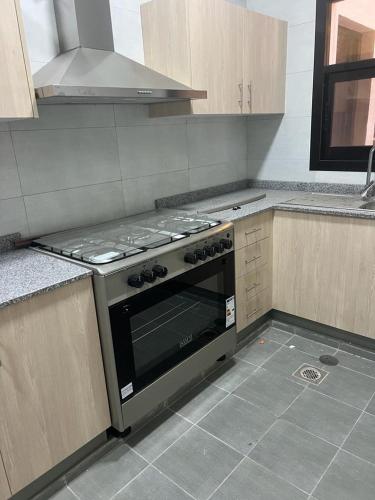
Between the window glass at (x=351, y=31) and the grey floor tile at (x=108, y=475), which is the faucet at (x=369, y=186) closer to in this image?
the window glass at (x=351, y=31)

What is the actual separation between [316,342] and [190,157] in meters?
1.56

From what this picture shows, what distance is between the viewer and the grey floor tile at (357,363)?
218 cm

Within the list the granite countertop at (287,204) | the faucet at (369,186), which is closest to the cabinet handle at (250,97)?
the granite countertop at (287,204)

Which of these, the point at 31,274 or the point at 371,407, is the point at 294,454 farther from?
the point at 31,274

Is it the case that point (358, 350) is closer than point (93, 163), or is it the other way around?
point (93, 163)

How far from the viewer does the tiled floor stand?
4.91 feet

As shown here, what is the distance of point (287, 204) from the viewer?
2482mm

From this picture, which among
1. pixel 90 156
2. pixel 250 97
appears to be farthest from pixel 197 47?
pixel 90 156

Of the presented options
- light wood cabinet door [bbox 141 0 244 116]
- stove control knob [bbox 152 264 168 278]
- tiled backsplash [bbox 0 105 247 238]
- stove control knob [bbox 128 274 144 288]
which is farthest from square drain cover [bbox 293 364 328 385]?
light wood cabinet door [bbox 141 0 244 116]

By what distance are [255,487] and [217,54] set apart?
88.7 inches

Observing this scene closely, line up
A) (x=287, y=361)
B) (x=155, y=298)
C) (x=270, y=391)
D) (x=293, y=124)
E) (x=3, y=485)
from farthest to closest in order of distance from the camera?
1. (x=293, y=124)
2. (x=287, y=361)
3. (x=270, y=391)
4. (x=155, y=298)
5. (x=3, y=485)

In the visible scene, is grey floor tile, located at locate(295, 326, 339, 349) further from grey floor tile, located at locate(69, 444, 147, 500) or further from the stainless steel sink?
grey floor tile, located at locate(69, 444, 147, 500)

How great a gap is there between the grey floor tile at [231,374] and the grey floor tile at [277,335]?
0.35 meters

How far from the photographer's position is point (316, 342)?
8.15 feet
